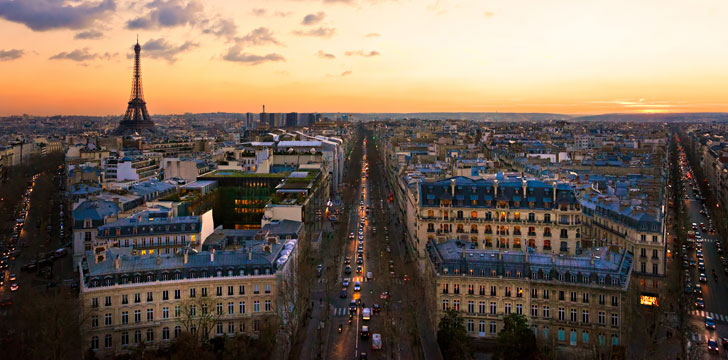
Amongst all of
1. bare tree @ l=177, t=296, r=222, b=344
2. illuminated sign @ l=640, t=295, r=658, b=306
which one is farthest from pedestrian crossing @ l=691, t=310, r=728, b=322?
bare tree @ l=177, t=296, r=222, b=344

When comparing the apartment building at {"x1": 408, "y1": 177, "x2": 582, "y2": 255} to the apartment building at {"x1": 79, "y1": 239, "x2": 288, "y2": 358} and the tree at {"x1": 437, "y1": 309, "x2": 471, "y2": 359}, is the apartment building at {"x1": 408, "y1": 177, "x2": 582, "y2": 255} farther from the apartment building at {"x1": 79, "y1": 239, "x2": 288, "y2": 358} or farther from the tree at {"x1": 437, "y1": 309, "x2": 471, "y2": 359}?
the apartment building at {"x1": 79, "y1": 239, "x2": 288, "y2": 358}

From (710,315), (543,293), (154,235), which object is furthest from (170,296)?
(710,315)

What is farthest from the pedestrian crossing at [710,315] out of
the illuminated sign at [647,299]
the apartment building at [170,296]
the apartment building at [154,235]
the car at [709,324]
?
the apartment building at [154,235]

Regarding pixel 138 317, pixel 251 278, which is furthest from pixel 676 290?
pixel 138 317

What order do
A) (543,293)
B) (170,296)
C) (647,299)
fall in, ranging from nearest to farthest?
1. (170,296)
2. (543,293)
3. (647,299)

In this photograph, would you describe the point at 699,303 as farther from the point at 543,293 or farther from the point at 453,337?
the point at 453,337

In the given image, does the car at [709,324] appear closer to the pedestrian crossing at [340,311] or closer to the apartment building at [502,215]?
the apartment building at [502,215]
